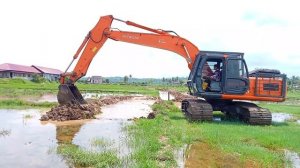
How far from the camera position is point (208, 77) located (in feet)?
54.9

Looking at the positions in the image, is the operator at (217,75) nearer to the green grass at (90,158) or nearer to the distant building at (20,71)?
the green grass at (90,158)

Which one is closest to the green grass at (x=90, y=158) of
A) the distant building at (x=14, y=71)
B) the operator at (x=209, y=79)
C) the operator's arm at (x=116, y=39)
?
the operator at (x=209, y=79)

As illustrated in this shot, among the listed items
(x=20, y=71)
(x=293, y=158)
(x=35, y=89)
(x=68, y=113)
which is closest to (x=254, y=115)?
(x=293, y=158)

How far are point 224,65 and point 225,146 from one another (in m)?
6.63

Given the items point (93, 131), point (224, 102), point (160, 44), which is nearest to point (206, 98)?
point (224, 102)

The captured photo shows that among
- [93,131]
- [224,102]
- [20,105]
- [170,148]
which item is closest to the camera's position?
[170,148]

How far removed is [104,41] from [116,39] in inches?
23.4

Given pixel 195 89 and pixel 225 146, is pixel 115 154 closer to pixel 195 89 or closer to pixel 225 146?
pixel 225 146

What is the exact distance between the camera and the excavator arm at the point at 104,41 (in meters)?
18.1

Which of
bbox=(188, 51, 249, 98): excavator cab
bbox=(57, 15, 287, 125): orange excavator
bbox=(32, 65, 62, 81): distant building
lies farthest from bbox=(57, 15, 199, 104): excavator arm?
bbox=(32, 65, 62, 81): distant building

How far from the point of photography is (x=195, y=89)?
54.4 ft

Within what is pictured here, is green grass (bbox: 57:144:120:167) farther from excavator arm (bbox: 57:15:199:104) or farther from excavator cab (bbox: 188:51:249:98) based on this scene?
excavator arm (bbox: 57:15:199:104)

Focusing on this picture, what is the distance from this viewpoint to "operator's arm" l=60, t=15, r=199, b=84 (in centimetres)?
1808

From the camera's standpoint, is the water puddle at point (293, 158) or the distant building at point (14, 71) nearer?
the water puddle at point (293, 158)
